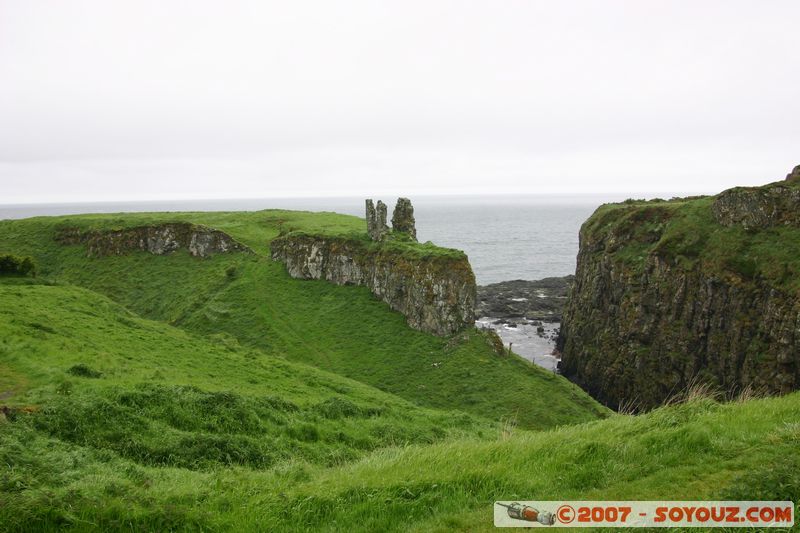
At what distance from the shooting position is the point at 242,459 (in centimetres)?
1705

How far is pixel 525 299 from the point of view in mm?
100812

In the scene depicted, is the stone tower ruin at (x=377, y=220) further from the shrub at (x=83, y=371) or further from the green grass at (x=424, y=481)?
the green grass at (x=424, y=481)

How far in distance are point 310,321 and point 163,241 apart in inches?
1317

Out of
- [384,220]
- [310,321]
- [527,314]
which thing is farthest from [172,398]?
[527,314]

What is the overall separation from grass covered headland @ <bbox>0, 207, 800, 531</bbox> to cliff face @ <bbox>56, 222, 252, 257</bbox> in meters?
32.0

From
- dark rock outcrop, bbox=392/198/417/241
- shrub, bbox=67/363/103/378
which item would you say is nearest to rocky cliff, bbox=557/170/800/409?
dark rock outcrop, bbox=392/198/417/241

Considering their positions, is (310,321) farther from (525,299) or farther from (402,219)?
(525,299)

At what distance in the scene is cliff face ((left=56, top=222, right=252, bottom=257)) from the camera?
77312mm

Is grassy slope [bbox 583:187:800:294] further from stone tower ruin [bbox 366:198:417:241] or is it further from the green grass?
the green grass

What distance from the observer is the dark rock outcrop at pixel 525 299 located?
A: 91.5 meters

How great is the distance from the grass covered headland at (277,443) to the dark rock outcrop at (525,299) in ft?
151

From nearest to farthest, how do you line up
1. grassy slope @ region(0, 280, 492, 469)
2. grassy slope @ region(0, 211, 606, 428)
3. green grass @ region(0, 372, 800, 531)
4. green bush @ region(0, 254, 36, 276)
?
green grass @ region(0, 372, 800, 531)
grassy slope @ region(0, 280, 492, 469)
grassy slope @ region(0, 211, 606, 428)
green bush @ region(0, 254, 36, 276)

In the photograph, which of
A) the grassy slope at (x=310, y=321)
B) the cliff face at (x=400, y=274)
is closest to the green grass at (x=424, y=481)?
the grassy slope at (x=310, y=321)

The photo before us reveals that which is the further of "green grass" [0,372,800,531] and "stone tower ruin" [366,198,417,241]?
"stone tower ruin" [366,198,417,241]
